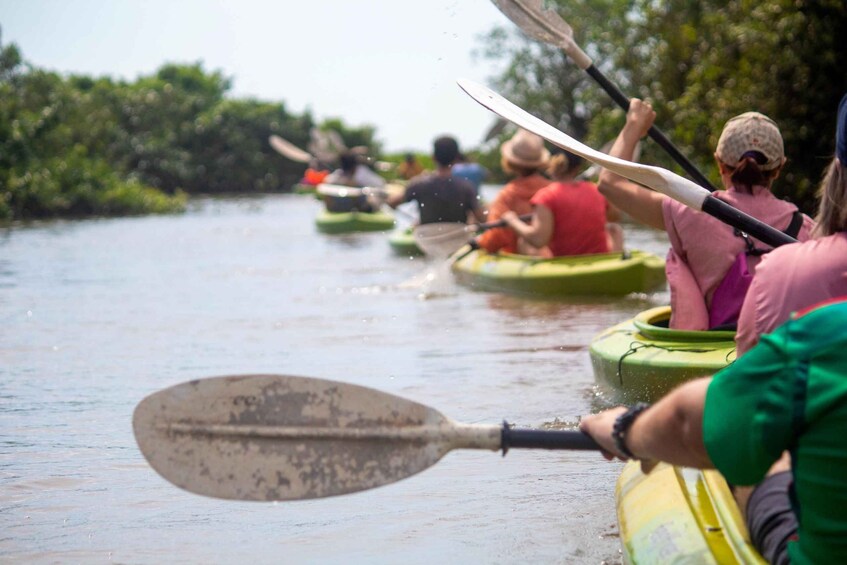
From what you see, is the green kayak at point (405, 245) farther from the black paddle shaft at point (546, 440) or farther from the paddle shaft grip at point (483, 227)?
the black paddle shaft at point (546, 440)

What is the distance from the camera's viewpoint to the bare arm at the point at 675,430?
2195 millimetres

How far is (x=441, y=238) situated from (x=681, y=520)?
908 cm

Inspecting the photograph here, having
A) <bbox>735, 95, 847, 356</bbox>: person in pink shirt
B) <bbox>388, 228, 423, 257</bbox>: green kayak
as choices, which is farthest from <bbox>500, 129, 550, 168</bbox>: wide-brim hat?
<bbox>735, 95, 847, 356</bbox>: person in pink shirt

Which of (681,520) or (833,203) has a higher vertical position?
(833,203)

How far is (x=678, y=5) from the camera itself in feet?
82.0

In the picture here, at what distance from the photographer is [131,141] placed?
4366 centimetres

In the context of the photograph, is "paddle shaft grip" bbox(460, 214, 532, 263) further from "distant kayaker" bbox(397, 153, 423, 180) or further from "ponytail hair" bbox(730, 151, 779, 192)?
"distant kayaker" bbox(397, 153, 423, 180)

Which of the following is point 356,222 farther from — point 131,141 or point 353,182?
point 131,141

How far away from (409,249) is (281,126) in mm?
38125

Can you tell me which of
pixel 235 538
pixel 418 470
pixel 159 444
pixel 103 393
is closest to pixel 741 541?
pixel 418 470

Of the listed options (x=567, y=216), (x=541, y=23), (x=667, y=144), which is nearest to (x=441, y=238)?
(x=567, y=216)

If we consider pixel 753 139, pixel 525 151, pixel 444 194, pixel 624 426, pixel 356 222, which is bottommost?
pixel 356 222

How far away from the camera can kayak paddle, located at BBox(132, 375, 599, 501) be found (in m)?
2.89

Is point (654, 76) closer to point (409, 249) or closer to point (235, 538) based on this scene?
point (409, 249)
